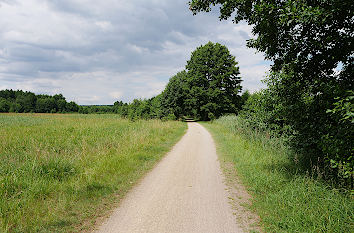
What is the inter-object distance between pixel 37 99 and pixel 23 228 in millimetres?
134592

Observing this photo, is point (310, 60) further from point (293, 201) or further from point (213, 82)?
point (213, 82)

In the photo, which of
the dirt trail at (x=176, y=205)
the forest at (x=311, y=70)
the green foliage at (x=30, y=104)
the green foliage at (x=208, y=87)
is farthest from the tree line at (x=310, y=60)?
the green foliage at (x=30, y=104)

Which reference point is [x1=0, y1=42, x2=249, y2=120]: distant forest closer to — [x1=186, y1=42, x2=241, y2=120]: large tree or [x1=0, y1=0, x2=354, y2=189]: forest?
[x1=186, y1=42, x2=241, y2=120]: large tree

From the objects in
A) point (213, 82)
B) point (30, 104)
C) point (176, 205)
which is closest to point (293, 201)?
point (176, 205)

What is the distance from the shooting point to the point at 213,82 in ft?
118

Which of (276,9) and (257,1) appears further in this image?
(257,1)

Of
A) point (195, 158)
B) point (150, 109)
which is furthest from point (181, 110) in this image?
point (195, 158)

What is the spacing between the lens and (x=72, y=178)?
5.48 m

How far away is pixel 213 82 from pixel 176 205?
33.7 meters

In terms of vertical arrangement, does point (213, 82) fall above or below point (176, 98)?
above

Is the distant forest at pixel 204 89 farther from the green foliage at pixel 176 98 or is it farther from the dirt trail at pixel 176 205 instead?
A: the dirt trail at pixel 176 205

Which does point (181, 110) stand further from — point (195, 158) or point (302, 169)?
point (302, 169)

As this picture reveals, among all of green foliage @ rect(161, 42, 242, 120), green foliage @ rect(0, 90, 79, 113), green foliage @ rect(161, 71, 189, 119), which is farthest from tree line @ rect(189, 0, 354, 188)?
green foliage @ rect(0, 90, 79, 113)

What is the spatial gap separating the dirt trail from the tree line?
8.13 feet
